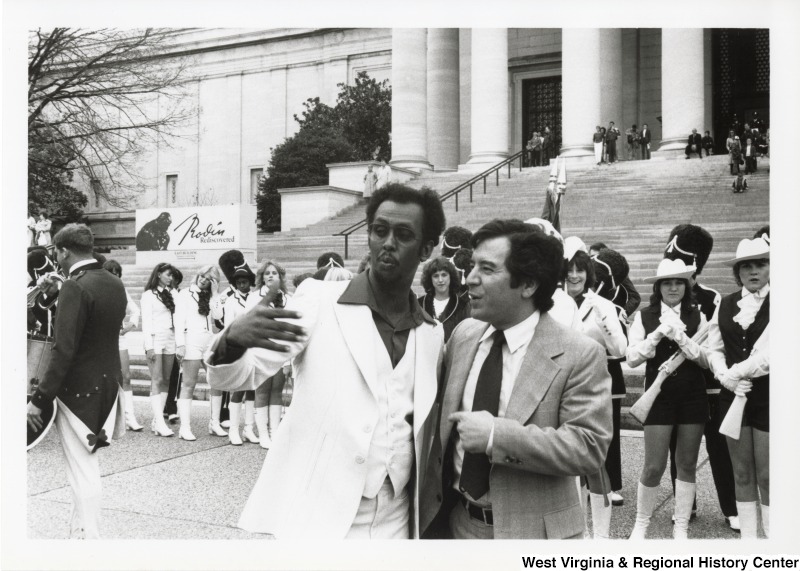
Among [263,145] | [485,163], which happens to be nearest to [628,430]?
[485,163]

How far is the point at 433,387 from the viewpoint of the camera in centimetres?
324

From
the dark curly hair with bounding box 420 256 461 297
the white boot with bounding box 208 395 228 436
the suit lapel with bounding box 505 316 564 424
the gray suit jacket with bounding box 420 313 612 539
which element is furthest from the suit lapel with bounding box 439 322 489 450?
the white boot with bounding box 208 395 228 436

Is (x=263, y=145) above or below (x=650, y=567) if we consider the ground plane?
above

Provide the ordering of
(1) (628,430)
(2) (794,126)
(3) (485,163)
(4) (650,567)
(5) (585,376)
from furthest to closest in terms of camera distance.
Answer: (3) (485,163), (1) (628,430), (2) (794,126), (4) (650,567), (5) (585,376)

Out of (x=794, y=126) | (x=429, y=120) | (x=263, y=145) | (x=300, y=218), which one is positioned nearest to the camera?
(x=794, y=126)

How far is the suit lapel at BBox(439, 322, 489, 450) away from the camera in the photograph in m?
3.23

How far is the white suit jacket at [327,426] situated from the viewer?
3.10 meters

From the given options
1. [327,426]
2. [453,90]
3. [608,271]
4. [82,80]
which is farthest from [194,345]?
[453,90]

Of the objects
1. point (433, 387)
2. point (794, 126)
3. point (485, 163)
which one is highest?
point (485, 163)

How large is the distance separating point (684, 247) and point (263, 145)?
44.6 meters

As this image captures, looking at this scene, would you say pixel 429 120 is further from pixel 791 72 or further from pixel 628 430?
pixel 791 72

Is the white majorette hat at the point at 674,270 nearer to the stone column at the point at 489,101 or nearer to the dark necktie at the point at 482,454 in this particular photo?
the dark necktie at the point at 482,454

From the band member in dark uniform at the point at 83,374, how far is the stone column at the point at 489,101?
80.2ft

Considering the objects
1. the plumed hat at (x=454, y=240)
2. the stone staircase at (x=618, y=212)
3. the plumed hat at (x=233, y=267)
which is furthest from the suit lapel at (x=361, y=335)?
the stone staircase at (x=618, y=212)
